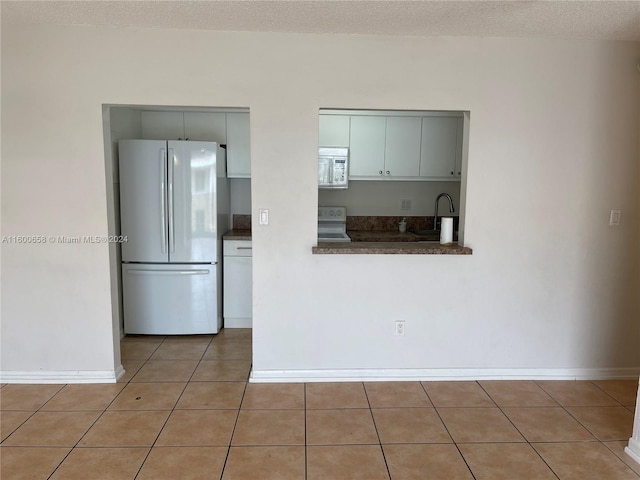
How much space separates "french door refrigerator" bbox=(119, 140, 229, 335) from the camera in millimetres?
3596

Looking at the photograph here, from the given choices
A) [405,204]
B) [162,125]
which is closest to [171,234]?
[162,125]

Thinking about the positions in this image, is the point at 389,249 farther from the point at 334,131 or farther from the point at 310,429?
the point at 334,131

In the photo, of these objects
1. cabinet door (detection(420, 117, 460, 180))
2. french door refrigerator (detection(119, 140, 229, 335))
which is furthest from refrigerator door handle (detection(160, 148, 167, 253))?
cabinet door (detection(420, 117, 460, 180))

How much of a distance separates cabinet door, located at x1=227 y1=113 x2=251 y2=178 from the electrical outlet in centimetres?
172

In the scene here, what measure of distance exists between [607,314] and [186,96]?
320 centimetres

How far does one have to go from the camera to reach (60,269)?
9.33 ft

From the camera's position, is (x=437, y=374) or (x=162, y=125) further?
(x=162, y=125)

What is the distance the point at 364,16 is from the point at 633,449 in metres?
2.69

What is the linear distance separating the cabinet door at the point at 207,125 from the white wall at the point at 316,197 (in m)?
1.40

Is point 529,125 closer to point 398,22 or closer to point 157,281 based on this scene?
point 398,22

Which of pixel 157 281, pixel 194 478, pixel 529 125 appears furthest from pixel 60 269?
pixel 529 125

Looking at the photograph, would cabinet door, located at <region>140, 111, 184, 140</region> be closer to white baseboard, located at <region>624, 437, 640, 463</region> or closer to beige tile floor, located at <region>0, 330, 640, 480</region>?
beige tile floor, located at <region>0, 330, 640, 480</region>

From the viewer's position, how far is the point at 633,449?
221cm

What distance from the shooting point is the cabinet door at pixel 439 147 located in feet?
14.3
